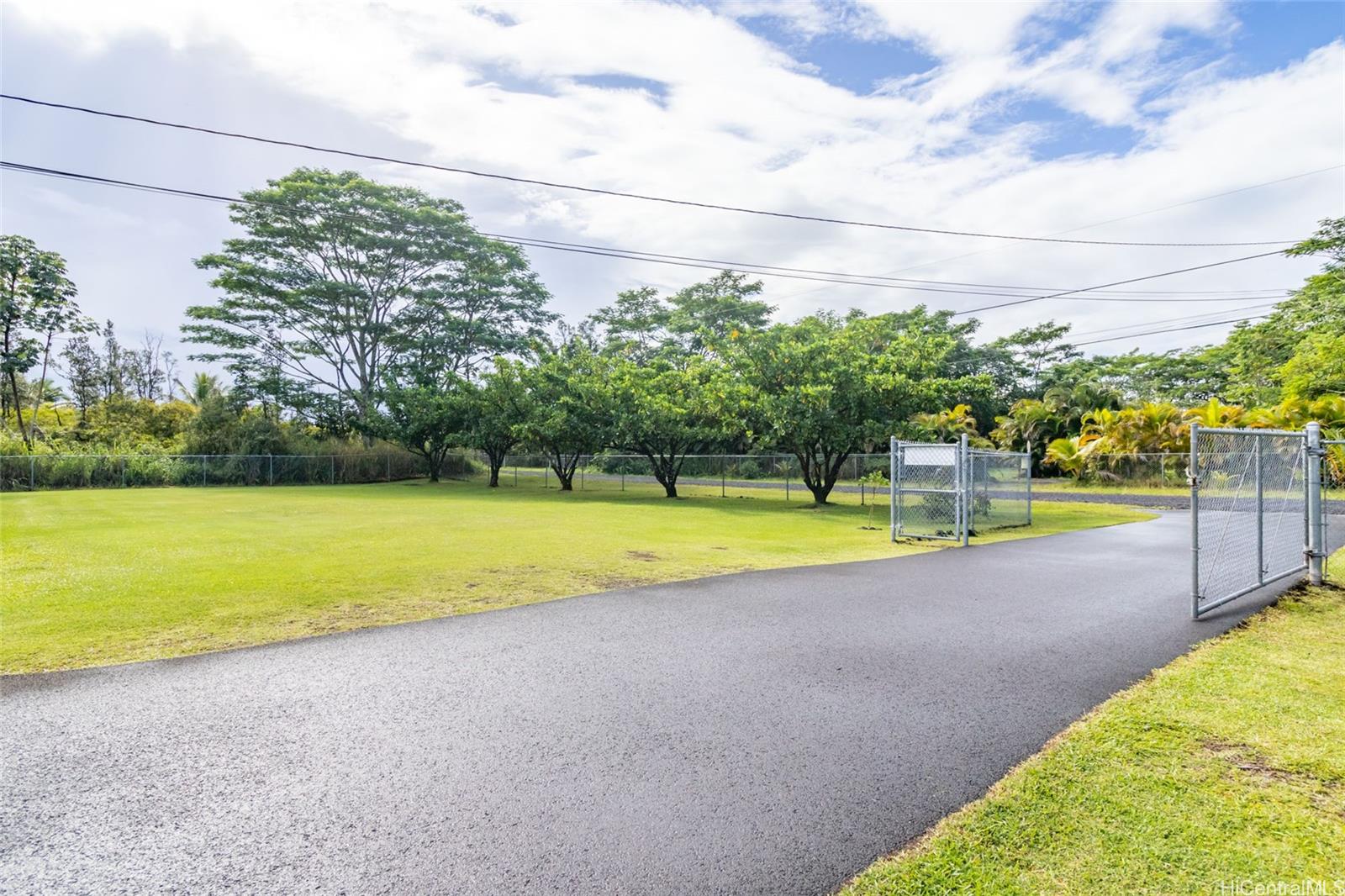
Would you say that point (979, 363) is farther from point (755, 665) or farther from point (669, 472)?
point (755, 665)

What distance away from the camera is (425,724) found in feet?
12.3

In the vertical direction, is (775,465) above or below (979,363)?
below

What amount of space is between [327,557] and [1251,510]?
11.6 meters

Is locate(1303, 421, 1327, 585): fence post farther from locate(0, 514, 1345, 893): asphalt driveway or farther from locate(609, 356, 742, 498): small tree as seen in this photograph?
locate(609, 356, 742, 498): small tree

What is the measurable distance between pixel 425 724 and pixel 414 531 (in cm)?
995

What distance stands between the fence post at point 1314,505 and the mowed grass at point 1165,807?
439 cm

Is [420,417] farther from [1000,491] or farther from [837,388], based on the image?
[1000,491]

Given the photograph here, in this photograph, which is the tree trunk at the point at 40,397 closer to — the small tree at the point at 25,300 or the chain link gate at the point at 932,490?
the small tree at the point at 25,300

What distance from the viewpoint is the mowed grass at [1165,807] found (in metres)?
2.35

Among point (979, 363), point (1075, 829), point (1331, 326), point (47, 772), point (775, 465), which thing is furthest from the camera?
point (979, 363)

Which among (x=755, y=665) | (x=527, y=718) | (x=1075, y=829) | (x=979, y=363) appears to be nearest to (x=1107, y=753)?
(x=1075, y=829)

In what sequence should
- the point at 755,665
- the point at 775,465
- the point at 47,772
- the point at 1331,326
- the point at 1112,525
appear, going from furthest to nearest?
the point at 775,465
the point at 1331,326
the point at 1112,525
the point at 755,665
the point at 47,772

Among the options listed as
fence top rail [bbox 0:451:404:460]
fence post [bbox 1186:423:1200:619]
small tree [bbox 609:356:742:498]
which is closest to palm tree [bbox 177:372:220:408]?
fence top rail [bbox 0:451:404:460]

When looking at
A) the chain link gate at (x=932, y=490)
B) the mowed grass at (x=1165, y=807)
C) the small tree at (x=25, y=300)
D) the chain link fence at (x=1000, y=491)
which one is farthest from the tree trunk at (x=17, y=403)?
the mowed grass at (x=1165, y=807)
